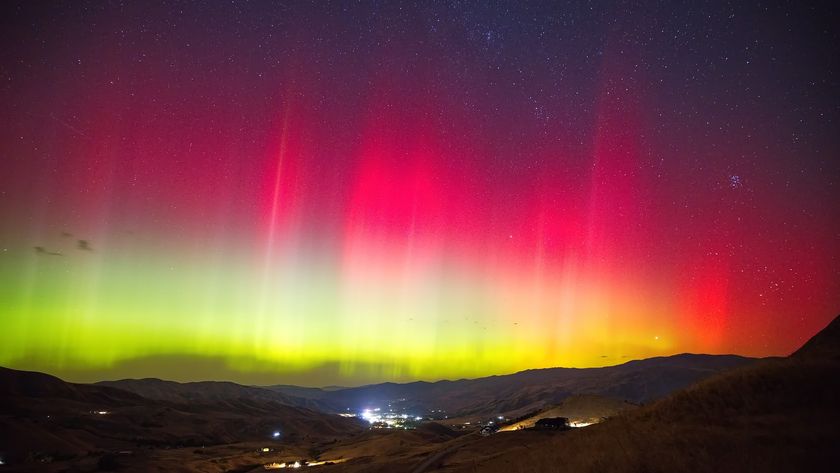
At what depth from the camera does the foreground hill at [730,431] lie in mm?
11211

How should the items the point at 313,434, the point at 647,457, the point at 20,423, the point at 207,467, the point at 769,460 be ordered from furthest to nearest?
the point at 313,434, the point at 20,423, the point at 207,467, the point at 647,457, the point at 769,460

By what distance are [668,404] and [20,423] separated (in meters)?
92.4

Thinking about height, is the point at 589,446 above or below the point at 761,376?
below

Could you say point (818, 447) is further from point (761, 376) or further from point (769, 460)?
point (761, 376)

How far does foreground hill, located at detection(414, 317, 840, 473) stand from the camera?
36.8 feet

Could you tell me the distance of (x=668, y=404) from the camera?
18297 millimetres

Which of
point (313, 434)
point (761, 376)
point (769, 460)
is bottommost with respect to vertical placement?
point (313, 434)

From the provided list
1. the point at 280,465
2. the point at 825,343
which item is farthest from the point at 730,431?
the point at 280,465

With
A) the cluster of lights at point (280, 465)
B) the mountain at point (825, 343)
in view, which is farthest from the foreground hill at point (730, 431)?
the cluster of lights at point (280, 465)

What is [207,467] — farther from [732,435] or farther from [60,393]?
[60,393]

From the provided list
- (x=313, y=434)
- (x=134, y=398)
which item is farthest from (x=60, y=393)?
(x=313, y=434)

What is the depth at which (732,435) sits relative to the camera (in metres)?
12.9

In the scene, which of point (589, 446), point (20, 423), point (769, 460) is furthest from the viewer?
point (20, 423)

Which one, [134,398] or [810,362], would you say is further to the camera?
[134,398]
